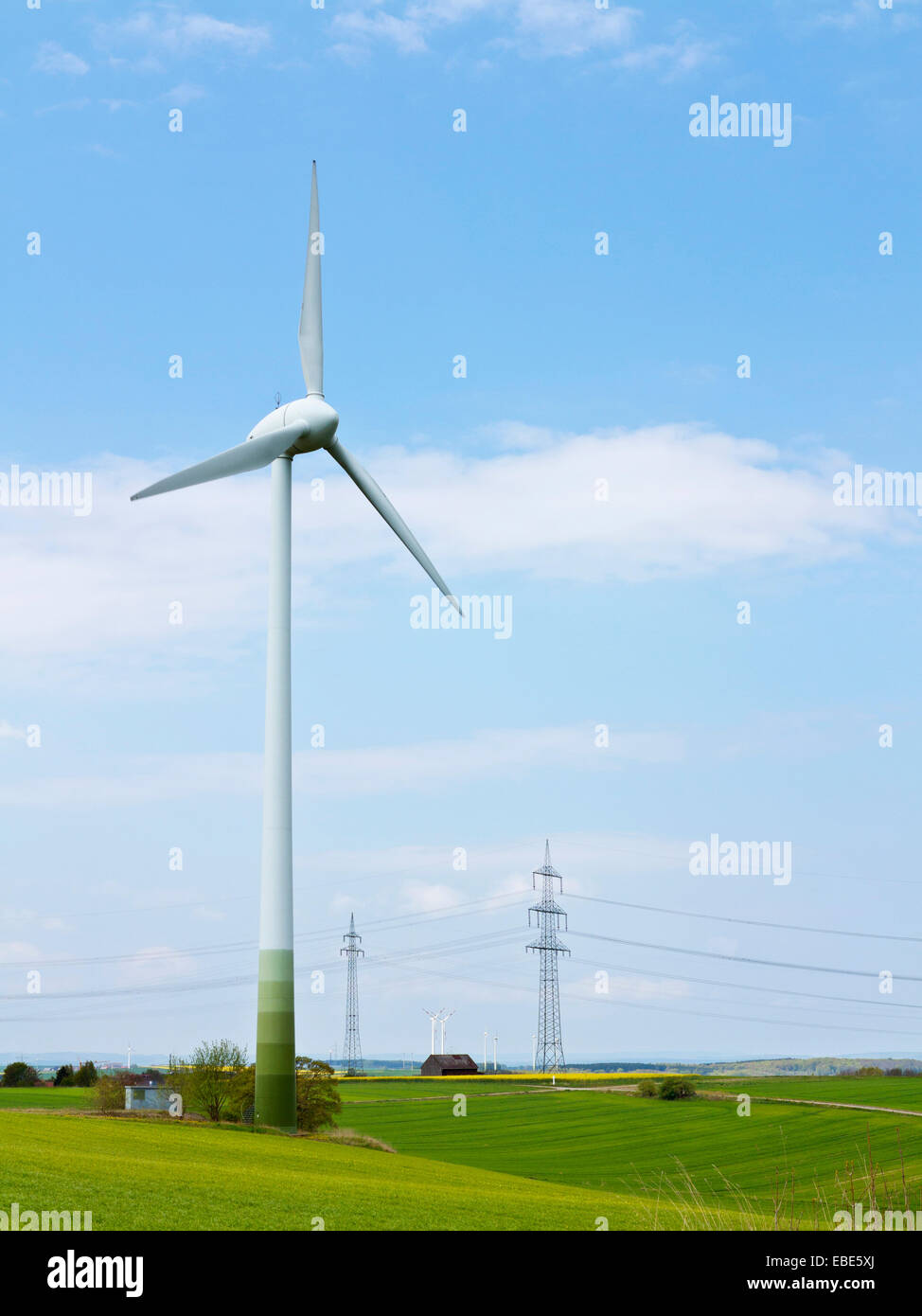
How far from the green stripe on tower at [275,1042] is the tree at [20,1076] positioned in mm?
69548

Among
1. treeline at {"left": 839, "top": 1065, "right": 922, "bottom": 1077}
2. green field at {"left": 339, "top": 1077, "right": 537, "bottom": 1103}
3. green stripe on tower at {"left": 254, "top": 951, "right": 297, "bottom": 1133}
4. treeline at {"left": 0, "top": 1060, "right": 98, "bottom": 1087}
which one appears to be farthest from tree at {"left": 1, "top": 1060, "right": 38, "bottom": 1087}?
treeline at {"left": 839, "top": 1065, "right": 922, "bottom": 1077}

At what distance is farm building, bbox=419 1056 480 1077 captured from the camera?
155 m

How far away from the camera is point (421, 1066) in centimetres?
15925

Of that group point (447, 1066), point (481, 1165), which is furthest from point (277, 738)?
point (447, 1066)

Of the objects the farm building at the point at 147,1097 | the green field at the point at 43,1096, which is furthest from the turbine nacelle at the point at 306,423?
the green field at the point at 43,1096

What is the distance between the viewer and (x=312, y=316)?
47.3 m

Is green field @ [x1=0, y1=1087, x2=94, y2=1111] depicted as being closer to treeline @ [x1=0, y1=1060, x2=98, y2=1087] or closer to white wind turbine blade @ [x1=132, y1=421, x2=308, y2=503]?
treeline @ [x1=0, y1=1060, x2=98, y2=1087]

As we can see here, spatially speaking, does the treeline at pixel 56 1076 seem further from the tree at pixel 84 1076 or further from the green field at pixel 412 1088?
the green field at pixel 412 1088

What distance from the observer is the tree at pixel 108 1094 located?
164 ft

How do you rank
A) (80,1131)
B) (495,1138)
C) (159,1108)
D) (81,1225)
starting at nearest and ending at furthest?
(81,1225) < (80,1131) < (159,1108) < (495,1138)
